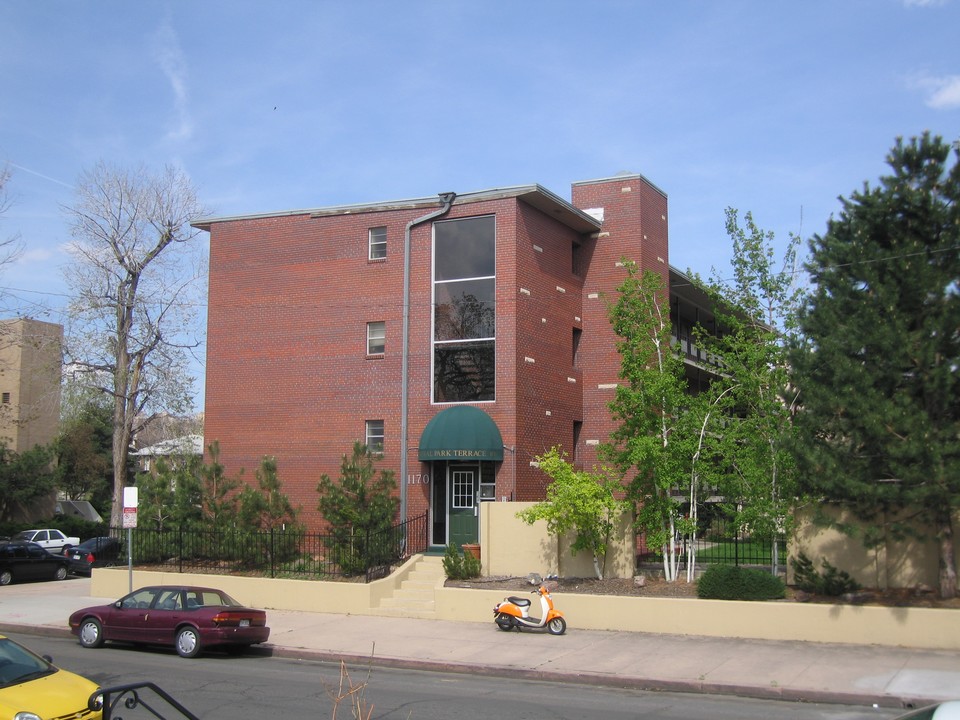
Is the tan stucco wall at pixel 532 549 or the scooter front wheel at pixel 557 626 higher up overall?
the tan stucco wall at pixel 532 549

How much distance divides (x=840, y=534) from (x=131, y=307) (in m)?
28.5

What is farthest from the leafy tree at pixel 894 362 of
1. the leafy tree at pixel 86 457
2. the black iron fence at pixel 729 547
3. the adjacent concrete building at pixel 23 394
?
the leafy tree at pixel 86 457

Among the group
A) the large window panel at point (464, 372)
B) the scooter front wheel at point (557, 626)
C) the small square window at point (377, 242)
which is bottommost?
→ the scooter front wheel at point (557, 626)

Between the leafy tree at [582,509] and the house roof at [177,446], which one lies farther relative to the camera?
the house roof at [177,446]

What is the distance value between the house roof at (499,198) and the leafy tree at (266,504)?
8.05 meters

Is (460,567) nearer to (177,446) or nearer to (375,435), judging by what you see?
(375,435)

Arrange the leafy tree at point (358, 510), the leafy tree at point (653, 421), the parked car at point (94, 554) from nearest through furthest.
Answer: the leafy tree at point (653, 421)
the leafy tree at point (358, 510)
the parked car at point (94, 554)

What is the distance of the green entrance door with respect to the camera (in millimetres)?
26406

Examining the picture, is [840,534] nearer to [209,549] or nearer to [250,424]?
[209,549]

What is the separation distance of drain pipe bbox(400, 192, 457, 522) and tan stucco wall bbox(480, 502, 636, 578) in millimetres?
4245

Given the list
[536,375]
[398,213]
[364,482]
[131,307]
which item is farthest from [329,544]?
[131,307]

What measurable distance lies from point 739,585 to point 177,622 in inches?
424

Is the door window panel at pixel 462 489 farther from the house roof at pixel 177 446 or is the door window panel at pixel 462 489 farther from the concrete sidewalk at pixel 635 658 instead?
the house roof at pixel 177 446

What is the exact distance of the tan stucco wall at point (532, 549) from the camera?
21266 millimetres
